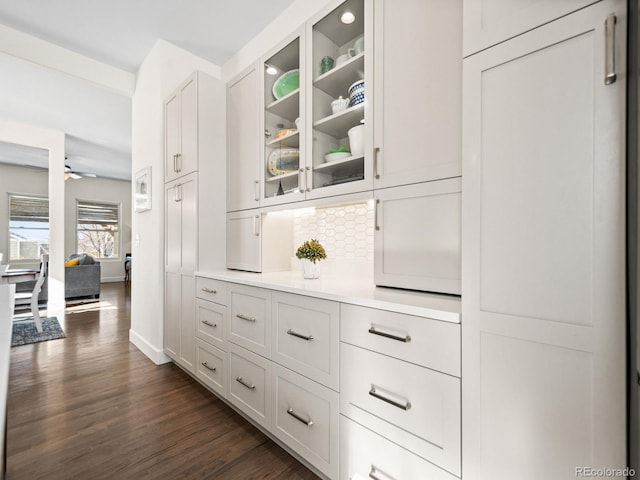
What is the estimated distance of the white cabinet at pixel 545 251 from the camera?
2.43ft

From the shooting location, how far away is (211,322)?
2125 mm

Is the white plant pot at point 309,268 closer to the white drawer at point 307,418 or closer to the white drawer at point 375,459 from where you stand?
the white drawer at point 307,418

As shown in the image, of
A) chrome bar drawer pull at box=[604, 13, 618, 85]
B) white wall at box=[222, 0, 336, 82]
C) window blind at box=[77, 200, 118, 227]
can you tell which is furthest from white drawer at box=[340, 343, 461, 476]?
window blind at box=[77, 200, 118, 227]

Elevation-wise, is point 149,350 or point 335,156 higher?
point 335,156

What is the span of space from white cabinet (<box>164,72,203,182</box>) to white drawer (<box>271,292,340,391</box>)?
1505 mm

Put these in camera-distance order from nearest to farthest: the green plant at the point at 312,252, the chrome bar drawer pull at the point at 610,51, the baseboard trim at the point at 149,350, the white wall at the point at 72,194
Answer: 1. the chrome bar drawer pull at the point at 610,51
2. the green plant at the point at 312,252
3. the baseboard trim at the point at 149,350
4. the white wall at the point at 72,194

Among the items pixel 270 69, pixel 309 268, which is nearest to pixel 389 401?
pixel 309 268

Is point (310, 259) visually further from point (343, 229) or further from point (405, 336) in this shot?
point (405, 336)

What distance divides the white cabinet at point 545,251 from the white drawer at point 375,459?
164 mm

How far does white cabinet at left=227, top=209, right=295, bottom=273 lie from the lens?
226 cm

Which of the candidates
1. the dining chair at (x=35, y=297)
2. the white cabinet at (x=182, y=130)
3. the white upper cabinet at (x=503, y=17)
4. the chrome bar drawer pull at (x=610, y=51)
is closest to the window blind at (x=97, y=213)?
the dining chair at (x=35, y=297)

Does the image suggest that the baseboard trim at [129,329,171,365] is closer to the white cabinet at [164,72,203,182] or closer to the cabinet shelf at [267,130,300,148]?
the white cabinet at [164,72,203,182]

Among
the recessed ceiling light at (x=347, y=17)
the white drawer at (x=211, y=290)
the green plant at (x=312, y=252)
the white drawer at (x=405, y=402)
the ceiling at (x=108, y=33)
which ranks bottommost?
the white drawer at (x=405, y=402)

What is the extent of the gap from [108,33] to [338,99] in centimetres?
254
